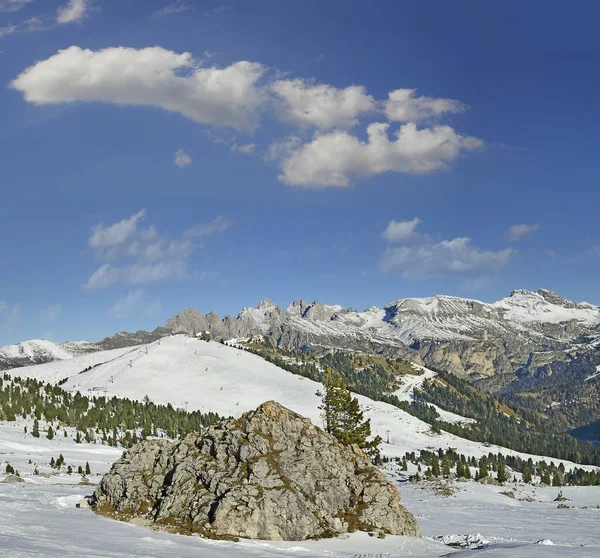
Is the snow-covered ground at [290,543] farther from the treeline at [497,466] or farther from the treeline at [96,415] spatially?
the treeline at [96,415]

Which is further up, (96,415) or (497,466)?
(96,415)

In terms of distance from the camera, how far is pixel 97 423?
483 feet

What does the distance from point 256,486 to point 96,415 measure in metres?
131

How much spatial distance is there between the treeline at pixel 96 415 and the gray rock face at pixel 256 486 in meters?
90.2

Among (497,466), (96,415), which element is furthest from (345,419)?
(96,415)

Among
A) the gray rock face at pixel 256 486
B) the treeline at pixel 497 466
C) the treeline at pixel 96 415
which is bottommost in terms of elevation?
the treeline at pixel 497 466

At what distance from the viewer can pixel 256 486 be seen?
36469 millimetres

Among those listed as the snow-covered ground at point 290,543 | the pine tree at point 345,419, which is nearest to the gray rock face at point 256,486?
the snow-covered ground at point 290,543

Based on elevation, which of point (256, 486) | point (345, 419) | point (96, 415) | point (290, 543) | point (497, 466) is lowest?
point (497, 466)

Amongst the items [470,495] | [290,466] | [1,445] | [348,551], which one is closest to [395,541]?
[348,551]

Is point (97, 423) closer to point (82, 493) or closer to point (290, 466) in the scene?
point (82, 493)

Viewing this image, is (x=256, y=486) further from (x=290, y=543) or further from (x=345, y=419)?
(x=345, y=419)

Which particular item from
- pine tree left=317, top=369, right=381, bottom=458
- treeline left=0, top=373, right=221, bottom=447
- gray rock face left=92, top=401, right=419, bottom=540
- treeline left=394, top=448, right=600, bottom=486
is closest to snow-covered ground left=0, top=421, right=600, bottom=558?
gray rock face left=92, top=401, right=419, bottom=540

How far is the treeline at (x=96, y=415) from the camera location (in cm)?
13725
